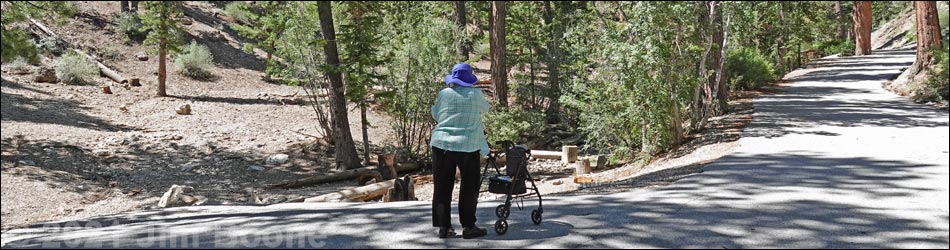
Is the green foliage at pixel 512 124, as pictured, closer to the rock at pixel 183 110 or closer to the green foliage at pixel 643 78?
the green foliage at pixel 643 78

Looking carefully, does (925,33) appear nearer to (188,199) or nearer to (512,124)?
(512,124)

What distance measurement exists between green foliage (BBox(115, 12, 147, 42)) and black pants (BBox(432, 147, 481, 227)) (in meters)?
24.2

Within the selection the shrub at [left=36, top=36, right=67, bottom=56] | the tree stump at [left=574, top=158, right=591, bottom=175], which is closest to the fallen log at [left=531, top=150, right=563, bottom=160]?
the tree stump at [left=574, top=158, right=591, bottom=175]

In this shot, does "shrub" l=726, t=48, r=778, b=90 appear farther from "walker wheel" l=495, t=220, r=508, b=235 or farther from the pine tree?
"walker wheel" l=495, t=220, r=508, b=235

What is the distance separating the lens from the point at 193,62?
2670 centimetres

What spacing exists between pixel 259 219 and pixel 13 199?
21.9 ft

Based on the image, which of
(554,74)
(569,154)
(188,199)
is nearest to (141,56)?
(554,74)

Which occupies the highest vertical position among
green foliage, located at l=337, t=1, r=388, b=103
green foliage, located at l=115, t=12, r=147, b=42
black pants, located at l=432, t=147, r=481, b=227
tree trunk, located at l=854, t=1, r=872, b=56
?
tree trunk, located at l=854, t=1, r=872, b=56

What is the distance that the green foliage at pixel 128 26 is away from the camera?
2744 cm

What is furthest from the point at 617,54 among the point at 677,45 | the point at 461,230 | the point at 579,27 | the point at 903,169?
the point at 461,230

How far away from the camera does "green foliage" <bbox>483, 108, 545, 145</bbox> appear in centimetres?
1678

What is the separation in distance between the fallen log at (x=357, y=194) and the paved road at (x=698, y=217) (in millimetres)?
1653

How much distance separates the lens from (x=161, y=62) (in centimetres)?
2288

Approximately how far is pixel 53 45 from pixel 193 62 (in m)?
4.29
